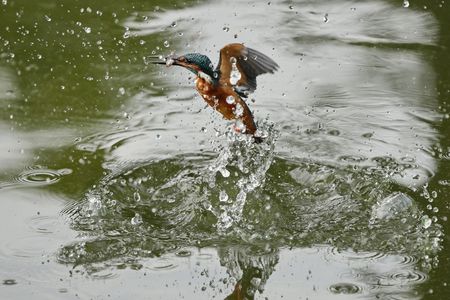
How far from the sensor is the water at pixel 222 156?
4.10 m

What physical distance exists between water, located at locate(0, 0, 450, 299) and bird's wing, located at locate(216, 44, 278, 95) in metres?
0.38

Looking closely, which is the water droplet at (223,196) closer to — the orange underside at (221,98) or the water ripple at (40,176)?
the orange underside at (221,98)

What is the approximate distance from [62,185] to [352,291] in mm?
1601

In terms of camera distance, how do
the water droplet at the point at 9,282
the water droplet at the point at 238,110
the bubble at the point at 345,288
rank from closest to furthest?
the bubble at the point at 345,288, the water droplet at the point at 9,282, the water droplet at the point at 238,110

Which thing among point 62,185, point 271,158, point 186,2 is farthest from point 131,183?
point 186,2

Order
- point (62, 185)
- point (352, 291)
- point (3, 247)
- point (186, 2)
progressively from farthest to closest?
1. point (186, 2)
2. point (62, 185)
3. point (3, 247)
4. point (352, 291)

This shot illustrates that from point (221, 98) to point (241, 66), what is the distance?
26 centimetres

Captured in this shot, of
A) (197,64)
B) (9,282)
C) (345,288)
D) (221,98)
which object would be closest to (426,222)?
(345,288)

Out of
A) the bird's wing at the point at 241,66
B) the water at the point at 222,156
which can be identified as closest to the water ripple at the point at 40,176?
the water at the point at 222,156

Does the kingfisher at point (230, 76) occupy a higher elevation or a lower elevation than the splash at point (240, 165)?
higher

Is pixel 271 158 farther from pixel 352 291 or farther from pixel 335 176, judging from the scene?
pixel 352 291

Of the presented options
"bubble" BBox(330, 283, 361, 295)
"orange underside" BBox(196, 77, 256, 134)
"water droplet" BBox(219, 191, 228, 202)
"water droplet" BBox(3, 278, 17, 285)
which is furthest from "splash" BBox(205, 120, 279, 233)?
"water droplet" BBox(3, 278, 17, 285)

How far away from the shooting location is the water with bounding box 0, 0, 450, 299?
410cm

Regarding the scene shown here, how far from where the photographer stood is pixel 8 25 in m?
6.55
